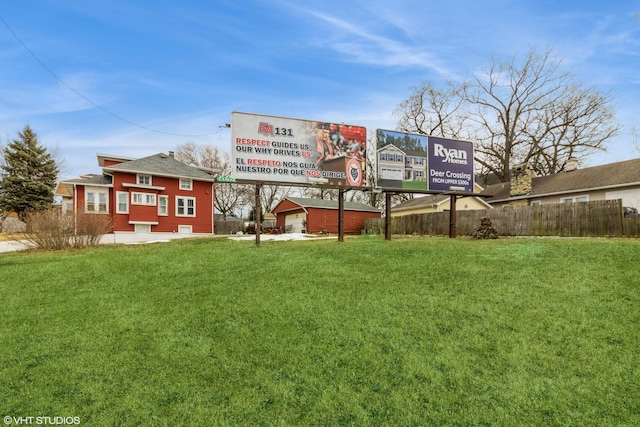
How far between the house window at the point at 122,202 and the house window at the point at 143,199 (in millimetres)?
395

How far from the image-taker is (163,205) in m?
25.8

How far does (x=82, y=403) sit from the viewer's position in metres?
3.33

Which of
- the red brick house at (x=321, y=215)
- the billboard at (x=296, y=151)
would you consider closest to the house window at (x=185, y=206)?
the red brick house at (x=321, y=215)

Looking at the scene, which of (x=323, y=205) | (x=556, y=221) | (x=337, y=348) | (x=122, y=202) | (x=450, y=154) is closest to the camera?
(x=337, y=348)

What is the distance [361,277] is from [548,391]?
3971mm

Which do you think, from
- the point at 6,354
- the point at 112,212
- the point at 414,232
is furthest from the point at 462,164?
the point at 112,212

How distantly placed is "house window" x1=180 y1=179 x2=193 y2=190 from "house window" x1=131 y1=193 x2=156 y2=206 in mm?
2211

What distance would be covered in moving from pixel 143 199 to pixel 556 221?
24.9m

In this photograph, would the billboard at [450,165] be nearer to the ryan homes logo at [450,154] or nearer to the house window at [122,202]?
the ryan homes logo at [450,154]

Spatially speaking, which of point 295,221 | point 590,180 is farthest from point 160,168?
point 590,180

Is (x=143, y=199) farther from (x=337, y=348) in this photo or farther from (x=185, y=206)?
(x=337, y=348)

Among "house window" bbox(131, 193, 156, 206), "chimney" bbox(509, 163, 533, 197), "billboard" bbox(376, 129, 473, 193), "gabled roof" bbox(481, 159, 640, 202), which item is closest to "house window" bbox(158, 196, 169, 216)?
"house window" bbox(131, 193, 156, 206)

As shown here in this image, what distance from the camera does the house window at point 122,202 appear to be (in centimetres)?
2402

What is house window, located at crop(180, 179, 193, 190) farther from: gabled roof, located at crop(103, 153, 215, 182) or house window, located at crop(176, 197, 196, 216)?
house window, located at crop(176, 197, 196, 216)
